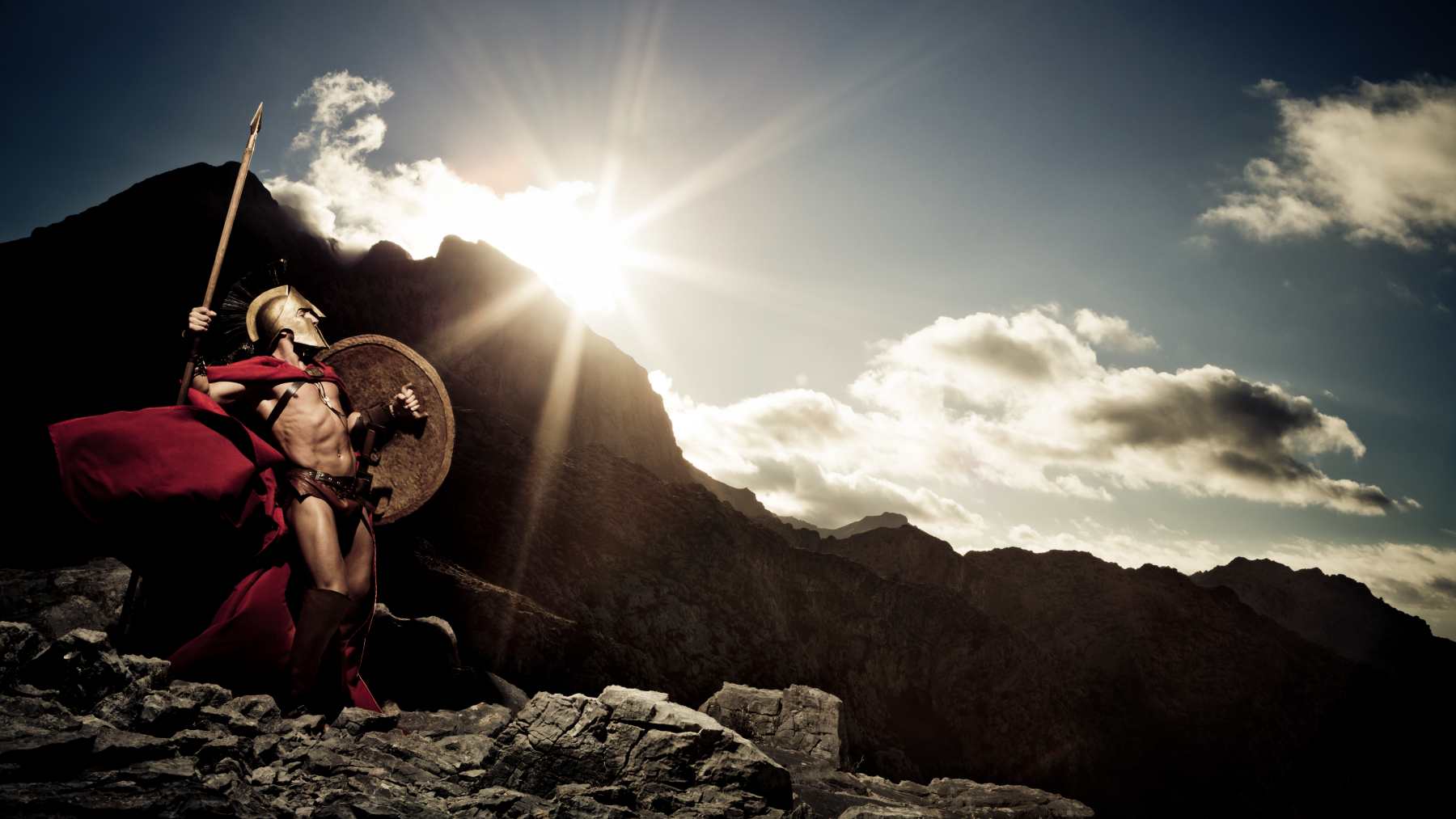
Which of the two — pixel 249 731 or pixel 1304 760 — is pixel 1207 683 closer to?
pixel 1304 760

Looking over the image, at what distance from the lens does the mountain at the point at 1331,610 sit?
7644 centimetres

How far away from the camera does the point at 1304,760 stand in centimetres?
4766

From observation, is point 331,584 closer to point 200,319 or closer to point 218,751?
Answer: point 218,751

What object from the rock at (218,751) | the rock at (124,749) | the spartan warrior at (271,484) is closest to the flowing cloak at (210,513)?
the spartan warrior at (271,484)

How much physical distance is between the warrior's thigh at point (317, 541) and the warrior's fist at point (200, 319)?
147 centimetres

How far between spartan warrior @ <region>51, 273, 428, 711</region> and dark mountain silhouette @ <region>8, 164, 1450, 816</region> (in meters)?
8.61

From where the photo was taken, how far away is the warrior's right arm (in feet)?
14.1

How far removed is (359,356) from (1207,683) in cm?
6576

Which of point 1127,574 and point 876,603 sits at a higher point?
point 1127,574

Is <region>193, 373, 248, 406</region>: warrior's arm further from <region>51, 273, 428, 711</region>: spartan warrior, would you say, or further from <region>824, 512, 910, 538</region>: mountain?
<region>824, 512, 910, 538</region>: mountain

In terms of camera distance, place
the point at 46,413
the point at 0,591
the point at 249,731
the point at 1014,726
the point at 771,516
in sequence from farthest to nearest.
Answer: the point at 771,516, the point at 1014,726, the point at 46,413, the point at 0,591, the point at 249,731

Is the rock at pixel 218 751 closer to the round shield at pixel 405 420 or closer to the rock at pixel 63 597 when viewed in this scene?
the round shield at pixel 405 420

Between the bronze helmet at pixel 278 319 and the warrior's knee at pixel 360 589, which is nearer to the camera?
the warrior's knee at pixel 360 589

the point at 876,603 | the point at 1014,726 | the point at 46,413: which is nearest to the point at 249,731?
the point at 46,413
